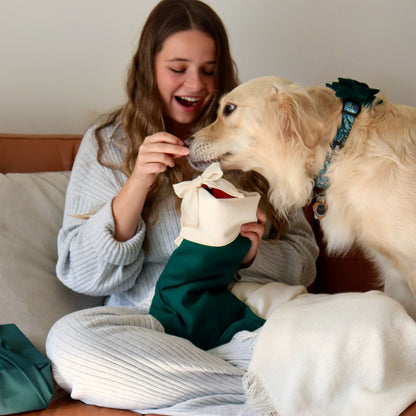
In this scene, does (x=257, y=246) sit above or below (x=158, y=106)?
below

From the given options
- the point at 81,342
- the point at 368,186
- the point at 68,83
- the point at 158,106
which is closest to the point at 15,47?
the point at 68,83

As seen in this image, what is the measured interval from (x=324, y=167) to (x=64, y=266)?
0.80 meters

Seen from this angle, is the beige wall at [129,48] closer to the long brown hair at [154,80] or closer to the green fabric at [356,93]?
the long brown hair at [154,80]

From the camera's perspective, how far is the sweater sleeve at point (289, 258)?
1.62 m

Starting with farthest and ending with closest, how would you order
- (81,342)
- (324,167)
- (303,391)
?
(324,167), (81,342), (303,391)

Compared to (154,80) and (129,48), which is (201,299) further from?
(129,48)

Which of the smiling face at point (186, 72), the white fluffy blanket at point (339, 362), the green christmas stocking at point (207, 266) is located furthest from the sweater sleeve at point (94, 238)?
the white fluffy blanket at point (339, 362)

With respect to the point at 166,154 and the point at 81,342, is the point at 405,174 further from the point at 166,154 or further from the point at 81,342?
the point at 81,342

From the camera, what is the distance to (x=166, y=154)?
1378 millimetres

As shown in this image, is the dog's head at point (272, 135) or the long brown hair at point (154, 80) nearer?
the dog's head at point (272, 135)

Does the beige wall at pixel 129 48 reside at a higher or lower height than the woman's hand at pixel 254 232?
higher

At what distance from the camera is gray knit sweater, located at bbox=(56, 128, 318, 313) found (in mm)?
1481

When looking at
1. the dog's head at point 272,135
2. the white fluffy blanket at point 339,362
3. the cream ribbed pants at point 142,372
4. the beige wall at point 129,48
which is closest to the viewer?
the white fluffy blanket at point 339,362

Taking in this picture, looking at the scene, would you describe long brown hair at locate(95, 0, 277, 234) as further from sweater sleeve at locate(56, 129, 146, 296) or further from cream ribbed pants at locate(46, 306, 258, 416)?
cream ribbed pants at locate(46, 306, 258, 416)
